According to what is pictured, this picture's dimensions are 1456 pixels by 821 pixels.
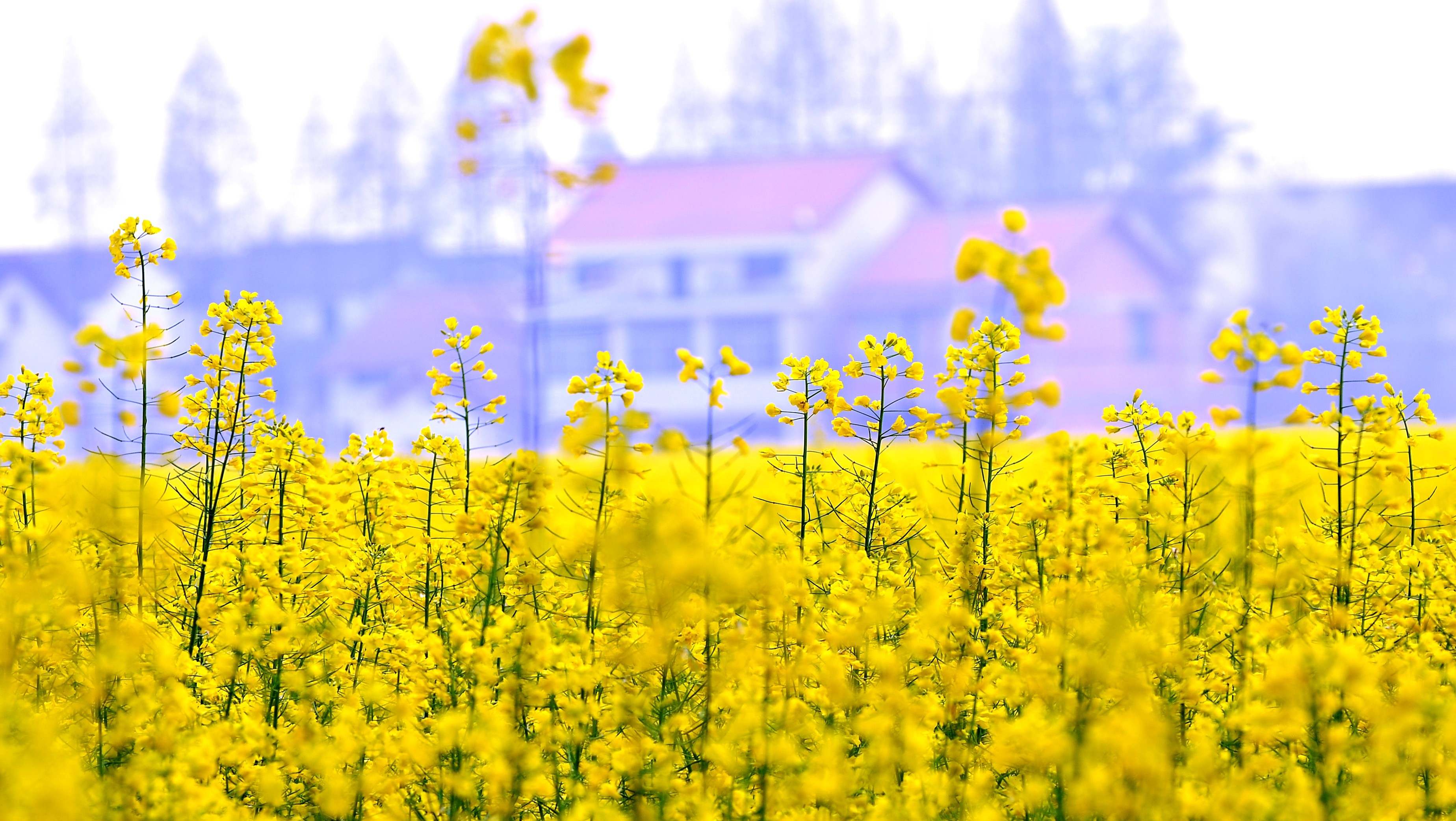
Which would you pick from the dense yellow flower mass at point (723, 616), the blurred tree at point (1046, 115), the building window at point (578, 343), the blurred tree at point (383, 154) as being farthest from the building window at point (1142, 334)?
the dense yellow flower mass at point (723, 616)

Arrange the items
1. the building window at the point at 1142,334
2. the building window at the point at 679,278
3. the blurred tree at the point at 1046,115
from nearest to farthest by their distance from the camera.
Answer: the building window at the point at 679,278 → the building window at the point at 1142,334 → the blurred tree at the point at 1046,115

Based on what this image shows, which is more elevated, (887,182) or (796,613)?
(887,182)

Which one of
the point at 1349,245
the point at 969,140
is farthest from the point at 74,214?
the point at 1349,245

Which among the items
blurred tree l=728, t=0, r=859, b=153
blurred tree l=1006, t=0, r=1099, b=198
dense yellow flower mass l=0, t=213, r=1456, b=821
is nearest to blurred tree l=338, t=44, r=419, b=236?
blurred tree l=728, t=0, r=859, b=153

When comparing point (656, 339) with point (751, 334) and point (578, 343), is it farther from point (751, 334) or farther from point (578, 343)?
point (751, 334)

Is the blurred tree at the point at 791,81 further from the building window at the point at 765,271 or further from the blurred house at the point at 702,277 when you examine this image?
the building window at the point at 765,271

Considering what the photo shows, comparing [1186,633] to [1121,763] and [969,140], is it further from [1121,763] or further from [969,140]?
[969,140]

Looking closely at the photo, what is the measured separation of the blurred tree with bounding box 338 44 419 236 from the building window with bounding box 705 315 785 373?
16.6m

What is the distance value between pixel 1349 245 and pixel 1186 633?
44.0m

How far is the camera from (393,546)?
12.1 feet

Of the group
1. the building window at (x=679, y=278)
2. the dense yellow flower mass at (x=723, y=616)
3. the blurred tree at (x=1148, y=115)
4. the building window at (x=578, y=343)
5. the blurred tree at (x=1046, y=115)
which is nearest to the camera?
the dense yellow flower mass at (x=723, y=616)

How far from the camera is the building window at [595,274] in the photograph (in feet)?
120

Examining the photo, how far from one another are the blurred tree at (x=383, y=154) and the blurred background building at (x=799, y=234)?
3.1 inches

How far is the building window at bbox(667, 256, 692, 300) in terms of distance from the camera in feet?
117
